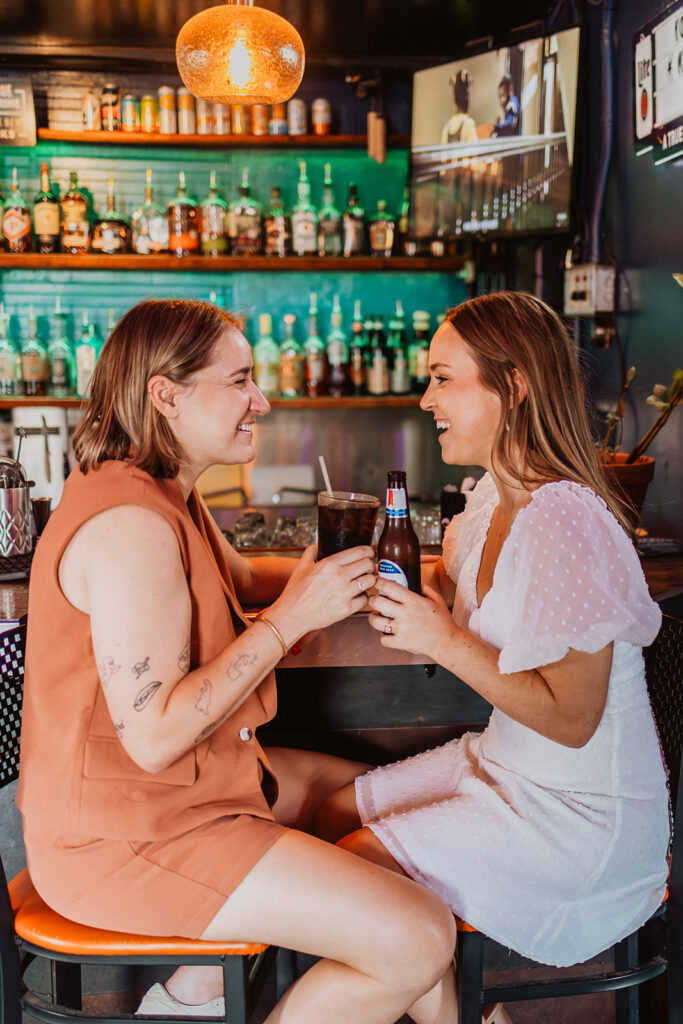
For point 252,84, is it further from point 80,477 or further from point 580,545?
point 580,545

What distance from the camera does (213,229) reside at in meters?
3.97

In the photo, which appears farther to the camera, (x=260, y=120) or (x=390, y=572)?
(x=260, y=120)

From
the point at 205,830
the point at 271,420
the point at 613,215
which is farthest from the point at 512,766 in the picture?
the point at 271,420

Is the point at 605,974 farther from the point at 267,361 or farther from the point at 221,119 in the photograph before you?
the point at 221,119

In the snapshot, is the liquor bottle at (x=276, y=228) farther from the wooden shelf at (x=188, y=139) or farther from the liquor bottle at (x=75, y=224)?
the liquor bottle at (x=75, y=224)

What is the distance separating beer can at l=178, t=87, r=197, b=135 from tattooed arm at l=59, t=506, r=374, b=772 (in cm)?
323

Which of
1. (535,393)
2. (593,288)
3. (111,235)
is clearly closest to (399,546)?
(535,393)

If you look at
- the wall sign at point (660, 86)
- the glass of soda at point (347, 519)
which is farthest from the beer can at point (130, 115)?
the glass of soda at point (347, 519)

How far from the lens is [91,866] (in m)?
1.18

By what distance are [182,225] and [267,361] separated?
72 centimetres

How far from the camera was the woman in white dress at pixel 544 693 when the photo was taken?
1.26 metres

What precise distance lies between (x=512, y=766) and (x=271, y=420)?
129 inches

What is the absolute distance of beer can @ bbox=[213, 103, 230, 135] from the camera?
3893 millimetres

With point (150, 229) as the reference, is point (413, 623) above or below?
below
